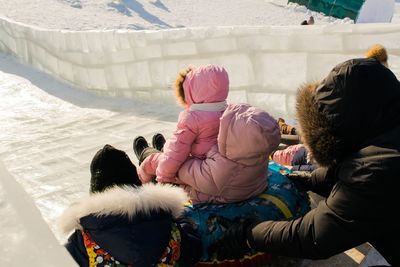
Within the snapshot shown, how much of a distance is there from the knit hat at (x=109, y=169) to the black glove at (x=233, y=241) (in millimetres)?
425

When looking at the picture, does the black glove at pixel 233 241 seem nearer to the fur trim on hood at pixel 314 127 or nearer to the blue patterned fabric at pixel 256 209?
the blue patterned fabric at pixel 256 209

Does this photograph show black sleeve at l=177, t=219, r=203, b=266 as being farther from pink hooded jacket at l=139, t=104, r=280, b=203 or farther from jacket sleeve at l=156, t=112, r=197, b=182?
jacket sleeve at l=156, t=112, r=197, b=182

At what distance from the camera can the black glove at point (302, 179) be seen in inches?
78.5

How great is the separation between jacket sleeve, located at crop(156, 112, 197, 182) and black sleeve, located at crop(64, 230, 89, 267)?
0.61 meters

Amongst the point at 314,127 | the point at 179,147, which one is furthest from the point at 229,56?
the point at 314,127

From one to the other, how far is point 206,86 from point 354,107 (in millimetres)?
938

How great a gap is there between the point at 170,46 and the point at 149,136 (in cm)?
140

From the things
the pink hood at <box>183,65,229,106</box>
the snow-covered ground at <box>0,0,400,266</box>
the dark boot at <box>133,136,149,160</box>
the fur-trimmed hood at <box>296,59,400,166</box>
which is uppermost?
the fur-trimmed hood at <box>296,59,400,166</box>

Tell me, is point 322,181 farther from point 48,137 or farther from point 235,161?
point 48,137

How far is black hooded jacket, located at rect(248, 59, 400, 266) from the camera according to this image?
120 centimetres

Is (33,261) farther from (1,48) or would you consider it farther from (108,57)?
(1,48)

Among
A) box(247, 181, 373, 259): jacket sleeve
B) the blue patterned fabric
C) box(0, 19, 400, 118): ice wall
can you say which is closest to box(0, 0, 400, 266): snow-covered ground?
box(0, 19, 400, 118): ice wall

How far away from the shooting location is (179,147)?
80.7 inches

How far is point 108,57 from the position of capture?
5348mm
